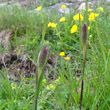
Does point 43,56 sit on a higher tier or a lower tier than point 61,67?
higher

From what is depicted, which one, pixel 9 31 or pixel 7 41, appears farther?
pixel 9 31

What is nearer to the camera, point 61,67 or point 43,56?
point 43,56

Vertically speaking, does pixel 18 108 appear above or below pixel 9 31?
below

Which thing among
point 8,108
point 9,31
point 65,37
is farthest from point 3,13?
point 8,108

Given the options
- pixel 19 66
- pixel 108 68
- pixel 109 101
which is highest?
pixel 108 68

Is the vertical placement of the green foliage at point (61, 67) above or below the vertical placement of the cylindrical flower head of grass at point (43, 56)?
below

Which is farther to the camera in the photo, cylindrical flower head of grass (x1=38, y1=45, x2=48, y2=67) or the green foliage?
the green foliage

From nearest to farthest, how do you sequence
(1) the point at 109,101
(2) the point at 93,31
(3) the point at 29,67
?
1. (1) the point at 109,101
2. (3) the point at 29,67
3. (2) the point at 93,31

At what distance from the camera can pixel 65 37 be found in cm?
219

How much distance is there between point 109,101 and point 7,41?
1584mm

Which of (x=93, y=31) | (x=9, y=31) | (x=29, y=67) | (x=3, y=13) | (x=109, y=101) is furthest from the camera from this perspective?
(x=3, y=13)

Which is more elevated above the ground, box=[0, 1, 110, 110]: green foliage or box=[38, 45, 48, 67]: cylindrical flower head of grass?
box=[38, 45, 48, 67]: cylindrical flower head of grass

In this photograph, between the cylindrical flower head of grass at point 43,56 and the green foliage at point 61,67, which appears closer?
the cylindrical flower head of grass at point 43,56

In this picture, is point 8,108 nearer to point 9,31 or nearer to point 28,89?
point 28,89
